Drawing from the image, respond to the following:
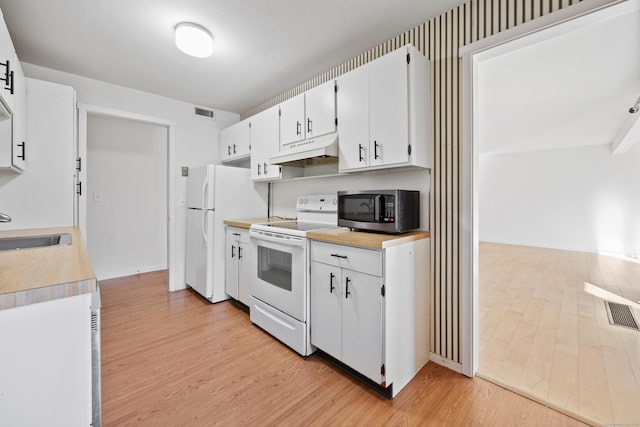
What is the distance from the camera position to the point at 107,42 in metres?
2.34

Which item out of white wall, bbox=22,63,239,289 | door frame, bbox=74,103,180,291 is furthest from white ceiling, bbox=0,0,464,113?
door frame, bbox=74,103,180,291

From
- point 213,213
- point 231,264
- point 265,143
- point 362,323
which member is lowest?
point 362,323

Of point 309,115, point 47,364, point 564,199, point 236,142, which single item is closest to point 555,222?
point 564,199

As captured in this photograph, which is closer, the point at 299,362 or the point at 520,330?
the point at 299,362

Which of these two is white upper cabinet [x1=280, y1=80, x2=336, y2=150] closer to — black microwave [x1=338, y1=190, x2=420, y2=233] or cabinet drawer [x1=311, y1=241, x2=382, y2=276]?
black microwave [x1=338, y1=190, x2=420, y2=233]

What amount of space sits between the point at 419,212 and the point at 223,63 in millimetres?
2361

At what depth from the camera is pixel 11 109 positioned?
1.78 metres

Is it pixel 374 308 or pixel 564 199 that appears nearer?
pixel 374 308

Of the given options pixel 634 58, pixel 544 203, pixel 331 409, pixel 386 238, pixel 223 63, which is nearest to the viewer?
pixel 331 409

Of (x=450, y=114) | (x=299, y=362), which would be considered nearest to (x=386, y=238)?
(x=450, y=114)

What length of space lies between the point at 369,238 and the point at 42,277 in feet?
4.81

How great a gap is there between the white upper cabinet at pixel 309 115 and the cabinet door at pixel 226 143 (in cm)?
122

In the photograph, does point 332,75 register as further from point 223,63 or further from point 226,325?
point 226,325

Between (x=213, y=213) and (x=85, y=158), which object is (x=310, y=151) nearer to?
(x=213, y=213)
